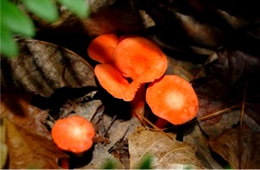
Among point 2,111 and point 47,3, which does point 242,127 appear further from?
point 47,3

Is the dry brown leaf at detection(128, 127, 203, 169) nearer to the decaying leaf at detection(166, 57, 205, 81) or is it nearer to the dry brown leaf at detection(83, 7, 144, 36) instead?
the decaying leaf at detection(166, 57, 205, 81)

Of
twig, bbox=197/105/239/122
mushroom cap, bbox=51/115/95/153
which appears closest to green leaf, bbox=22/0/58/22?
mushroom cap, bbox=51/115/95/153

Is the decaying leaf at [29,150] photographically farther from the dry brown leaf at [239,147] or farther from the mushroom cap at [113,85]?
the dry brown leaf at [239,147]

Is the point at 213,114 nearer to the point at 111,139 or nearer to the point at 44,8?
the point at 111,139

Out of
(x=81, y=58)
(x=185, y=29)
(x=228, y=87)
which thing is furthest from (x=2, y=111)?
(x=228, y=87)

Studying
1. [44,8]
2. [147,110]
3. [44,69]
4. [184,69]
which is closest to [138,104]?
[147,110]

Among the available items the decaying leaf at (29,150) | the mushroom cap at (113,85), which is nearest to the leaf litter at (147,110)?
the decaying leaf at (29,150)

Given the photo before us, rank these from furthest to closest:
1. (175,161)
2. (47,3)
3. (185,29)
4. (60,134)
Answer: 1. (185,29)
2. (175,161)
3. (60,134)
4. (47,3)
